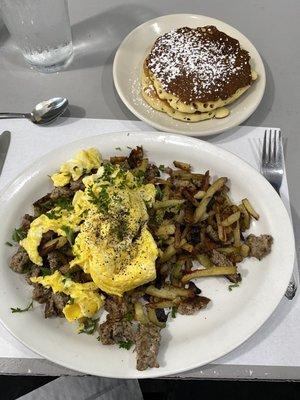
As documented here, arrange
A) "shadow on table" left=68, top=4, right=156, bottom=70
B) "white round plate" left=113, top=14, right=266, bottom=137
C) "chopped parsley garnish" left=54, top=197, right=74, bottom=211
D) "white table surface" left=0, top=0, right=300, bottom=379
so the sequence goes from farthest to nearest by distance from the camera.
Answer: "shadow on table" left=68, top=4, right=156, bottom=70, "white table surface" left=0, top=0, right=300, bottom=379, "white round plate" left=113, top=14, right=266, bottom=137, "chopped parsley garnish" left=54, top=197, right=74, bottom=211

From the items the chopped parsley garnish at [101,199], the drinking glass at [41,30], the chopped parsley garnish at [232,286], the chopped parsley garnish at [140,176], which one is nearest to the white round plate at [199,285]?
the chopped parsley garnish at [232,286]

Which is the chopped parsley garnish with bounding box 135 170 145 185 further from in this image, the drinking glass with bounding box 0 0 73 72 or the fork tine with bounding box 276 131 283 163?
the drinking glass with bounding box 0 0 73 72

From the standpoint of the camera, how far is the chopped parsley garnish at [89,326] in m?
1.44

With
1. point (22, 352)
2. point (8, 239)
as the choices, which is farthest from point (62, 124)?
point (22, 352)

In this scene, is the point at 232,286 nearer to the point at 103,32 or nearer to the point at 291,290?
the point at 291,290

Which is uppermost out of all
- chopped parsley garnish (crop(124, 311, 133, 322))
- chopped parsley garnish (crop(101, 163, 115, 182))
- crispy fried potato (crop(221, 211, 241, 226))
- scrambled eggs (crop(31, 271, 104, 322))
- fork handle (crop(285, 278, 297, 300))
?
chopped parsley garnish (crop(101, 163, 115, 182))

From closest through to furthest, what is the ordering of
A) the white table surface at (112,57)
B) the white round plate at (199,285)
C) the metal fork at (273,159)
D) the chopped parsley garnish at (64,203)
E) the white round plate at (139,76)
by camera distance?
the white round plate at (199,285), the chopped parsley garnish at (64,203), the metal fork at (273,159), the white round plate at (139,76), the white table surface at (112,57)

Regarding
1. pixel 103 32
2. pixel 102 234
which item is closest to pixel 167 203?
pixel 102 234

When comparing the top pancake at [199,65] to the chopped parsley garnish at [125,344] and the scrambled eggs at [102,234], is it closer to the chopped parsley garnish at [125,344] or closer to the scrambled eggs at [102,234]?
the scrambled eggs at [102,234]

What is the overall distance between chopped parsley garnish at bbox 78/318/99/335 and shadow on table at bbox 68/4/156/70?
1.28 m

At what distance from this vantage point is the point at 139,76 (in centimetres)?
205

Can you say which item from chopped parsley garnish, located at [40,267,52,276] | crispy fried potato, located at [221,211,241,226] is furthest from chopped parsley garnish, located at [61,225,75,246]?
crispy fried potato, located at [221,211,241,226]

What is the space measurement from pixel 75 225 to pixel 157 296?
0.37 meters

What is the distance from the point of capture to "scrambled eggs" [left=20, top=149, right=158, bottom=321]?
1454mm
